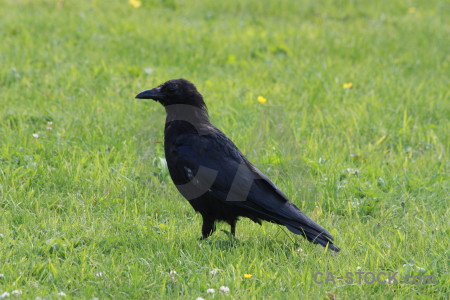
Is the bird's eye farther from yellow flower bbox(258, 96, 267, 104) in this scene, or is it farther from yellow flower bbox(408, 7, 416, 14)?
yellow flower bbox(408, 7, 416, 14)

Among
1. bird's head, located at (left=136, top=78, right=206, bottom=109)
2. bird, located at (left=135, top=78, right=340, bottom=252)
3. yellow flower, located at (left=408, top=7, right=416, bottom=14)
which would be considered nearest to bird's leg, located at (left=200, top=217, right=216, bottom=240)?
bird, located at (left=135, top=78, right=340, bottom=252)

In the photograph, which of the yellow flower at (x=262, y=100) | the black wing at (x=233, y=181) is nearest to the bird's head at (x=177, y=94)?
the black wing at (x=233, y=181)

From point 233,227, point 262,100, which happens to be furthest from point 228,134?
point 233,227

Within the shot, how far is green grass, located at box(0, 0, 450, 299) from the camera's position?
3.94m

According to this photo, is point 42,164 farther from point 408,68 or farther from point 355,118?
point 408,68

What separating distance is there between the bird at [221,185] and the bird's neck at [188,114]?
0.9 inches

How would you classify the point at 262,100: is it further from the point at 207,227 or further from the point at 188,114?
the point at 207,227

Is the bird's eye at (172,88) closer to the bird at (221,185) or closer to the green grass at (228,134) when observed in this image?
the bird at (221,185)

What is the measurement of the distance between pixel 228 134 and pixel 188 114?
4.48ft

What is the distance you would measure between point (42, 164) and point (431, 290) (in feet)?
9.79

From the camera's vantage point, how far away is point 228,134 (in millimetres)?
6102

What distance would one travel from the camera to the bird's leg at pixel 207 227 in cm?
448

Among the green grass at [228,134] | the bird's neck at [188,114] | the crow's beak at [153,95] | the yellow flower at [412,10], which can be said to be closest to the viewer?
the green grass at [228,134]

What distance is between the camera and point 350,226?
15.4ft
